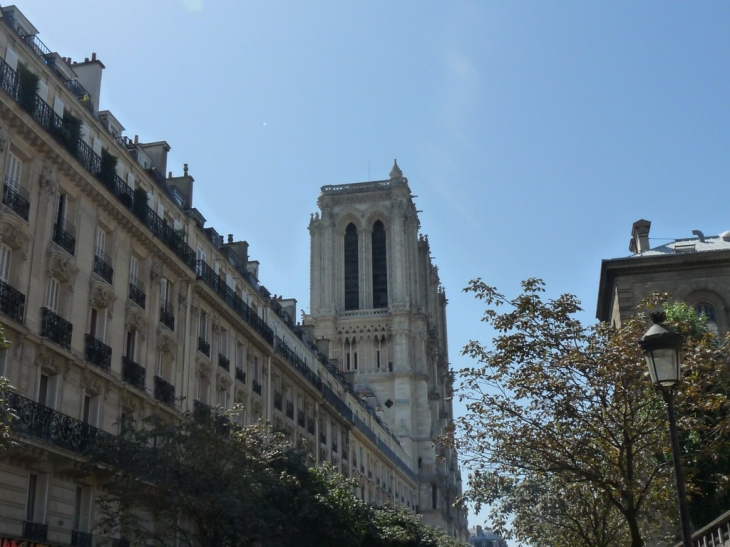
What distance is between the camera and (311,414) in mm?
49156

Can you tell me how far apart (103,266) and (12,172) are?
464cm

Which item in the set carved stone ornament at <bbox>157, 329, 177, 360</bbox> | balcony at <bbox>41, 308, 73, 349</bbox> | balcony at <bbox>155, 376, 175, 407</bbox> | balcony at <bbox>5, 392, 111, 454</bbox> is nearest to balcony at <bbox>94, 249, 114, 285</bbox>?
balcony at <bbox>41, 308, 73, 349</bbox>

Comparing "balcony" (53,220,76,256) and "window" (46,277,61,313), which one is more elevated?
"balcony" (53,220,76,256)

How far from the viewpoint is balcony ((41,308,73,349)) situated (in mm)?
23205

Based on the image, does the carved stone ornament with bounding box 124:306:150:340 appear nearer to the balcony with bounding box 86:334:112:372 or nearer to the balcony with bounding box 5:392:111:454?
the balcony with bounding box 86:334:112:372

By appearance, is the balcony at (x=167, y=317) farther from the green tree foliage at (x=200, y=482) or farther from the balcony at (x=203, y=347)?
the green tree foliage at (x=200, y=482)

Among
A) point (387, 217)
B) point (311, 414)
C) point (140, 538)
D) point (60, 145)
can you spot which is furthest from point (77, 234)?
point (387, 217)

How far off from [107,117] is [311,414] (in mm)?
23319

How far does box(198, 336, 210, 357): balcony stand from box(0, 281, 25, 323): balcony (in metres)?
11.6

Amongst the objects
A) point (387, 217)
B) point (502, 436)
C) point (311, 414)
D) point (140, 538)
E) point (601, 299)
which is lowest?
point (140, 538)

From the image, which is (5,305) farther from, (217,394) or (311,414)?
(311,414)

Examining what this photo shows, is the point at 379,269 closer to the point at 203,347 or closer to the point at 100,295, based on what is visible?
the point at 203,347

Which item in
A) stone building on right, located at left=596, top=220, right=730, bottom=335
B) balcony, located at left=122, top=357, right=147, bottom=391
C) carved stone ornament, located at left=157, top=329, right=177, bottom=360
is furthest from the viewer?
stone building on right, located at left=596, top=220, right=730, bottom=335

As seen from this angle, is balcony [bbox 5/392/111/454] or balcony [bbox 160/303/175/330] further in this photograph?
balcony [bbox 160/303/175/330]
